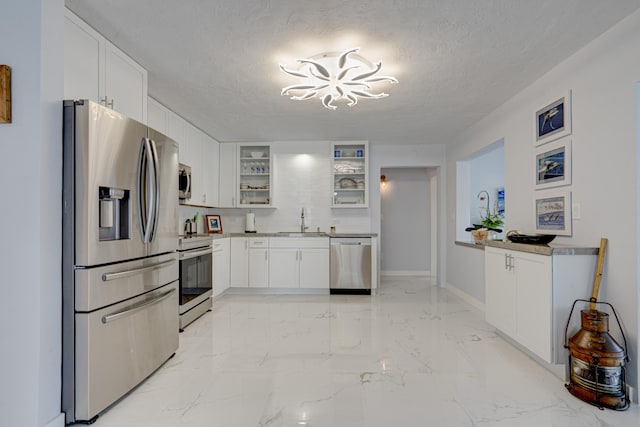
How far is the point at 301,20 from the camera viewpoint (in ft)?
6.97

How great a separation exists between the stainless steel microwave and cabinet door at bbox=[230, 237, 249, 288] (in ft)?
4.14

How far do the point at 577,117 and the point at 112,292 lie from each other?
3.36 m

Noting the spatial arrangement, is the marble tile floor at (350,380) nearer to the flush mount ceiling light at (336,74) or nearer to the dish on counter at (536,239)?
the dish on counter at (536,239)

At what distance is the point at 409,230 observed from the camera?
6.71 meters

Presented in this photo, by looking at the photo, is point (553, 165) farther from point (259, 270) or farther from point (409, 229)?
point (409, 229)

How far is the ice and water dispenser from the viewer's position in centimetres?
191

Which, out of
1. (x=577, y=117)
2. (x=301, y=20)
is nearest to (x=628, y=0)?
(x=577, y=117)

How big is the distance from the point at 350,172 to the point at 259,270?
2106 mm

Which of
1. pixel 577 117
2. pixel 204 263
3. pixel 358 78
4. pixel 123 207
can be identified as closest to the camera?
pixel 123 207

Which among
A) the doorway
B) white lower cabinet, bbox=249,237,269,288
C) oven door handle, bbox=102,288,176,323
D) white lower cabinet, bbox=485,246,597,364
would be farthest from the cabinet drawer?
white lower cabinet, bbox=485,246,597,364

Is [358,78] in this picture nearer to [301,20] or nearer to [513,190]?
[301,20]

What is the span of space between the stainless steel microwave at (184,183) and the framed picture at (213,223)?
1.31 metres

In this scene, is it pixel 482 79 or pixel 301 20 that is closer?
pixel 301 20

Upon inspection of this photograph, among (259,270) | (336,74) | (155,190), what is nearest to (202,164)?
(259,270)
